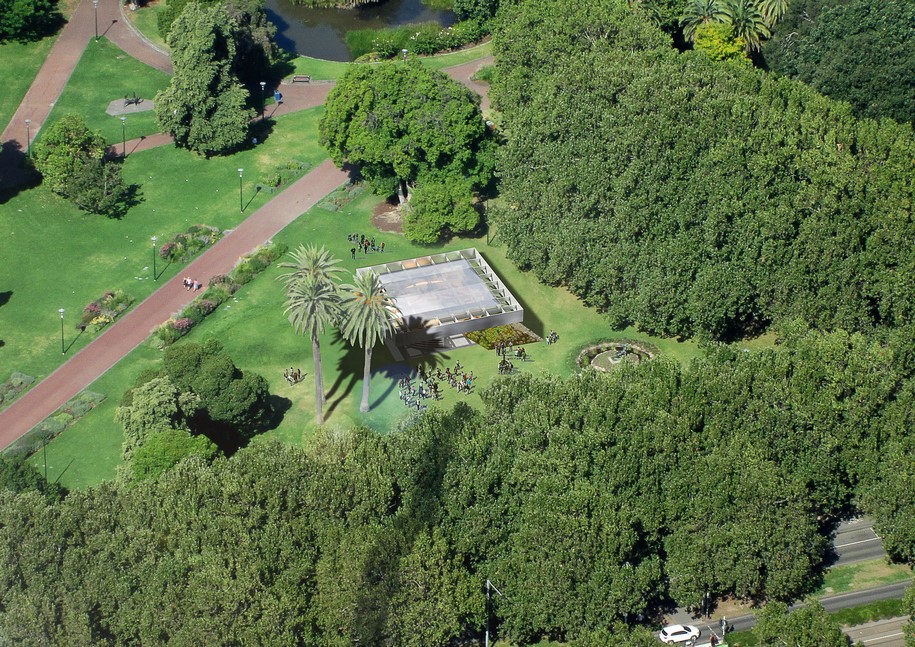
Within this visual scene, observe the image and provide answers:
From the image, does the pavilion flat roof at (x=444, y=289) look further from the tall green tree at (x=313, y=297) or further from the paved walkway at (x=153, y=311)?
the paved walkway at (x=153, y=311)

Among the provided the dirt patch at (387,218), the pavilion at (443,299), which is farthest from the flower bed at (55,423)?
the dirt patch at (387,218)

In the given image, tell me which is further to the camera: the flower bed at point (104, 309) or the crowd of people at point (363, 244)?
the crowd of people at point (363, 244)

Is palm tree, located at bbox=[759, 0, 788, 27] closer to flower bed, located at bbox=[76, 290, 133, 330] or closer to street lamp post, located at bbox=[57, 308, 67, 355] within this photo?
flower bed, located at bbox=[76, 290, 133, 330]

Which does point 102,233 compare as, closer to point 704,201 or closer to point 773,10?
point 704,201

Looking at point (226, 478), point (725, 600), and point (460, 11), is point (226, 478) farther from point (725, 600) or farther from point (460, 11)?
point (460, 11)

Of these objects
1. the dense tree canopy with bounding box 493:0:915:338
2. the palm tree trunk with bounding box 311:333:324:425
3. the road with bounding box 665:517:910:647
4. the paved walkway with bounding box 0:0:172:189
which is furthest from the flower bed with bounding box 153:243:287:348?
the road with bounding box 665:517:910:647

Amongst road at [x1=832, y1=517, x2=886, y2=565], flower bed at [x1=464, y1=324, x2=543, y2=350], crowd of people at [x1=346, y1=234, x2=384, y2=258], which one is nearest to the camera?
road at [x1=832, y1=517, x2=886, y2=565]
